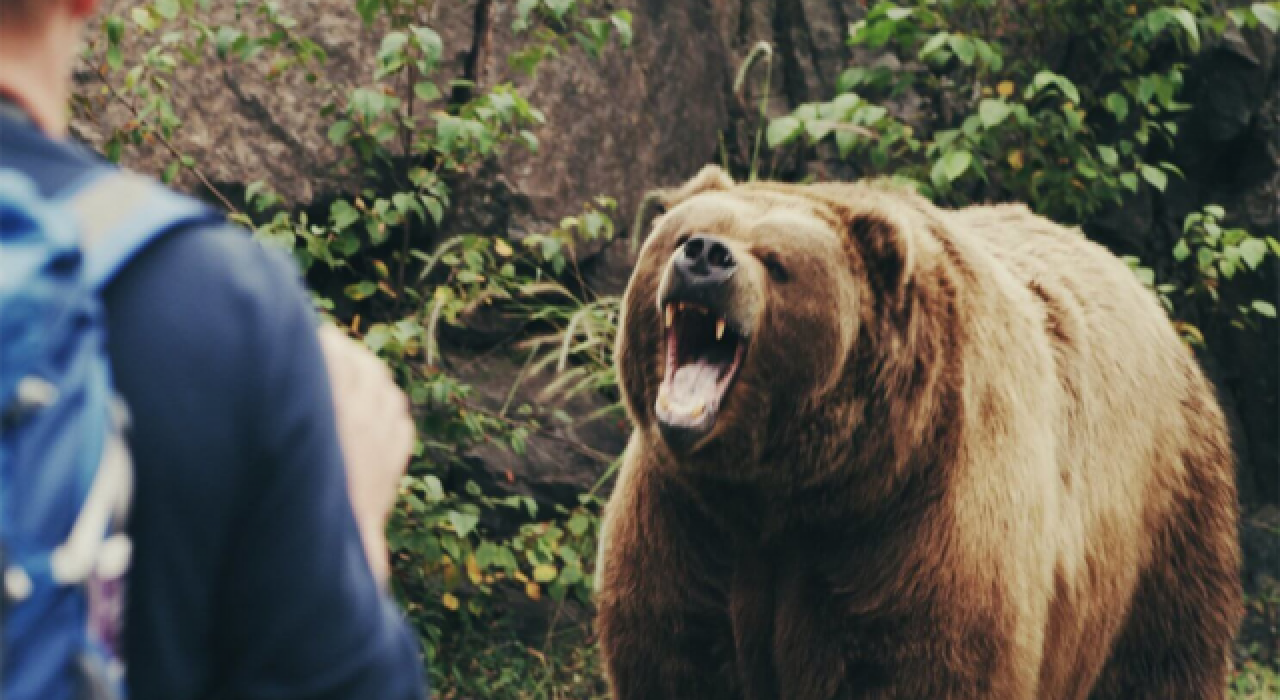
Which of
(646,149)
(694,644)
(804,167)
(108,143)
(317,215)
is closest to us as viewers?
(694,644)

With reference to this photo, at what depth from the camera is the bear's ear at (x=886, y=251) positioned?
3721 millimetres

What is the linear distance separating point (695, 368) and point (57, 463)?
8.85ft

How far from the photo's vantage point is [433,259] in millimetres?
5453

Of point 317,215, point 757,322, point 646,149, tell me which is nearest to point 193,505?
point 757,322

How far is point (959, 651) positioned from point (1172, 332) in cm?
206

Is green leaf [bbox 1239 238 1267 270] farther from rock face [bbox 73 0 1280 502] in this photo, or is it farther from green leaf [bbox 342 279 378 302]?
green leaf [bbox 342 279 378 302]

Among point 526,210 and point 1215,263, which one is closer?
point 526,210

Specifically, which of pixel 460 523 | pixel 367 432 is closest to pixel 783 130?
pixel 460 523

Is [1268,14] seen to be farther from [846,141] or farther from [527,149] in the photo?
[527,149]

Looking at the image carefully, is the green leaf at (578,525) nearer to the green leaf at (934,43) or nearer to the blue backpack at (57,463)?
the green leaf at (934,43)

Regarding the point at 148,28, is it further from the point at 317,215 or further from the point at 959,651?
the point at 959,651

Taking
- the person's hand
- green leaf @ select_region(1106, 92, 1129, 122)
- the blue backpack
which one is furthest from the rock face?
the blue backpack

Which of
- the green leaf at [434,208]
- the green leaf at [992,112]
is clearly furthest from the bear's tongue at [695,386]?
the green leaf at [992,112]

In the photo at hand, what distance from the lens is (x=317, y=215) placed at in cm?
626
